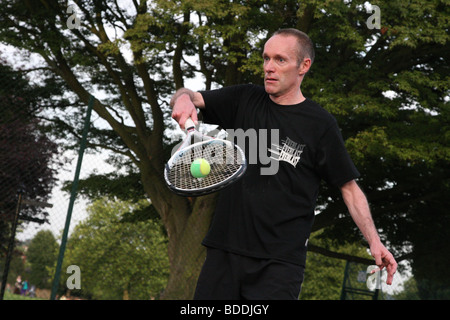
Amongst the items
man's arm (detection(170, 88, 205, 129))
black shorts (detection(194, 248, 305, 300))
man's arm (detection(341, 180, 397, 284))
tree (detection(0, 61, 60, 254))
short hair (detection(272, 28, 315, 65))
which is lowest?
black shorts (detection(194, 248, 305, 300))

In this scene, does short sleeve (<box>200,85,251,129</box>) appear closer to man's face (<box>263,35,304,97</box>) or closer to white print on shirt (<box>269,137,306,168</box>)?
man's face (<box>263,35,304,97</box>)

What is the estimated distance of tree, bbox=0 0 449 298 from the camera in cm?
1175

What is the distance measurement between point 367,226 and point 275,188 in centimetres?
60

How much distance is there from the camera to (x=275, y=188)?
2965 mm

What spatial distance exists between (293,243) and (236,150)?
0.56m

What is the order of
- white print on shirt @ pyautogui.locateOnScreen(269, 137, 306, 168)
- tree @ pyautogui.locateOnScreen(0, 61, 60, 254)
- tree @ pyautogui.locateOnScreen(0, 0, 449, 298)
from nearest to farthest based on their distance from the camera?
white print on shirt @ pyautogui.locateOnScreen(269, 137, 306, 168) < tree @ pyautogui.locateOnScreen(0, 0, 449, 298) < tree @ pyautogui.locateOnScreen(0, 61, 60, 254)

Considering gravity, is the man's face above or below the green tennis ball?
above

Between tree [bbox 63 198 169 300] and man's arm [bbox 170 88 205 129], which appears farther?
tree [bbox 63 198 169 300]

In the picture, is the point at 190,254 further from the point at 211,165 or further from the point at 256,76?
the point at 211,165

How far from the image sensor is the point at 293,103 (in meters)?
3.18

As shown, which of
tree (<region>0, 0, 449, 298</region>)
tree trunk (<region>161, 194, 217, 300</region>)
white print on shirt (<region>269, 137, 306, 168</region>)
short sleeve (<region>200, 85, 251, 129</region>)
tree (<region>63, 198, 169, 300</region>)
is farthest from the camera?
tree (<region>63, 198, 169, 300</region>)

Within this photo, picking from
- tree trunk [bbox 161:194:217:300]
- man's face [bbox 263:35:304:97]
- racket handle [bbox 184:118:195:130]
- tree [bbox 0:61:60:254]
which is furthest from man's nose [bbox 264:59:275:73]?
tree trunk [bbox 161:194:217:300]

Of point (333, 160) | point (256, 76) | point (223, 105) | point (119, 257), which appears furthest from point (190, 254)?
point (119, 257)
